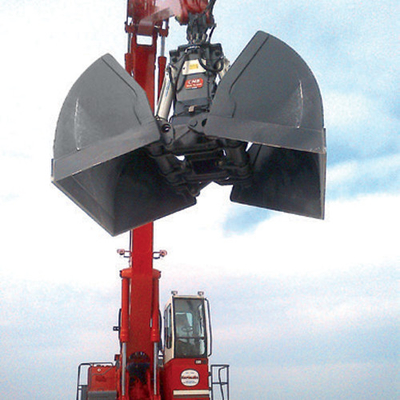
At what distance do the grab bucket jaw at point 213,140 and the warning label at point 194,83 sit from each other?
33 cm

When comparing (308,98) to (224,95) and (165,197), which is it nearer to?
(224,95)

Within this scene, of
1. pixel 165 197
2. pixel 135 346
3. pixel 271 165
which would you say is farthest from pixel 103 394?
pixel 271 165

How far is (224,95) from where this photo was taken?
4.27 metres

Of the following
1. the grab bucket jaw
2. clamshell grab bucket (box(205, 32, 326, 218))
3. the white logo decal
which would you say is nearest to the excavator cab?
the white logo decal

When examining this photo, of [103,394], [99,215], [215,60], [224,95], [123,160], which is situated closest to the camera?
[224,95]

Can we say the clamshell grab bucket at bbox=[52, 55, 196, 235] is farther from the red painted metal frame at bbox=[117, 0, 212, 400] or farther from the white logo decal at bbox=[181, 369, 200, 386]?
the white logo decal at bbox=[181, 369, 200, 386]

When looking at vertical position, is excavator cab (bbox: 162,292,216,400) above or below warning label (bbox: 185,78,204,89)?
below

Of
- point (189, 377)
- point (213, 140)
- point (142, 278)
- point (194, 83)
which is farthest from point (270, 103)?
point (189, 377)

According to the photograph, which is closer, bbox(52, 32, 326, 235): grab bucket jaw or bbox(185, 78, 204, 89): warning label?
bbox(52, 32, 326, 235): grab bucket jaw

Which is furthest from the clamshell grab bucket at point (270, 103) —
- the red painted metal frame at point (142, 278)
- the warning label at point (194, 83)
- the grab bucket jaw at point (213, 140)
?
the red painted metal frame at point (142, 278)

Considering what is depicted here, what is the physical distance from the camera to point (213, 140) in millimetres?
4684

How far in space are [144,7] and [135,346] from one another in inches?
201

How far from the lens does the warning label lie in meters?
4.86

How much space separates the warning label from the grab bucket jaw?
0.33 metres
